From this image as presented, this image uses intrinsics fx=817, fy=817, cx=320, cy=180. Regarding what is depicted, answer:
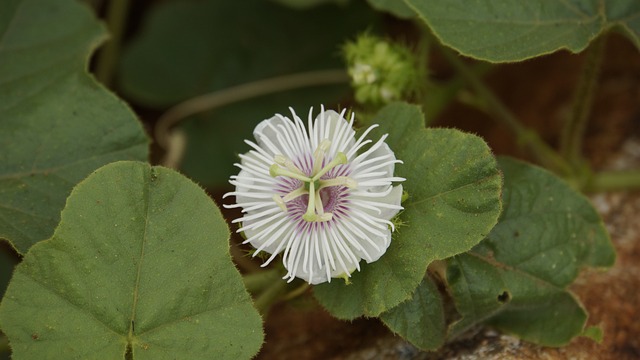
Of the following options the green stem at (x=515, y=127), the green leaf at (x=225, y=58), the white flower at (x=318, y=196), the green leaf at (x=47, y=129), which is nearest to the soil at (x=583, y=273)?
the green stem at (x=515, y=127)

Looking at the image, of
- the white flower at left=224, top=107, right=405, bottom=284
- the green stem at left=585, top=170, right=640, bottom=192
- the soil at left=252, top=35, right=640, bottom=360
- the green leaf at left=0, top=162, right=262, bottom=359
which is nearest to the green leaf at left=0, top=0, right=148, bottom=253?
the green leaf at left=0, top=162, right=262, bottom=359

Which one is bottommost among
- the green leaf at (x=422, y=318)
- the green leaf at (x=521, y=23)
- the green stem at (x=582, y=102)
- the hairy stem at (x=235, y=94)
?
the hairy stem at (x=235, y=94)

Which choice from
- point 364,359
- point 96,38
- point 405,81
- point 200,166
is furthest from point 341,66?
point 364,359

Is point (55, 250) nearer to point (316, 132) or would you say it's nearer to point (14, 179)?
point (14, 179)

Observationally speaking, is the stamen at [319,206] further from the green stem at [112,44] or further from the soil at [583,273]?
the green stem at [112,44]

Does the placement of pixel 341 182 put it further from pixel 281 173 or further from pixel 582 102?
pixel 582 102
